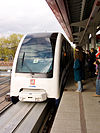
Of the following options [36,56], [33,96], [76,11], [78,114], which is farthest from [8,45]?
[78,114]

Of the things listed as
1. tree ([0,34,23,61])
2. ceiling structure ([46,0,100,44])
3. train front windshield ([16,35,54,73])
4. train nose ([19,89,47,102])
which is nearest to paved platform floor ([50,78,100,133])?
train nose ([19,89,47,102])

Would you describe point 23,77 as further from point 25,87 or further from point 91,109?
point 91,109

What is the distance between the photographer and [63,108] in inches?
156

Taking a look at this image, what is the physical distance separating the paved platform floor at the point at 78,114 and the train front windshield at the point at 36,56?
127 centimetres

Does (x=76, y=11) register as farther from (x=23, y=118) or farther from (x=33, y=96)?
(x=23, y=118)

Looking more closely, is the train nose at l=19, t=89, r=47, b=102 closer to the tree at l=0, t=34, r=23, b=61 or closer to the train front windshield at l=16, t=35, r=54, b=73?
the train front windshield at l=16, t=35, r=54, b=73

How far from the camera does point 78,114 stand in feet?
11.8

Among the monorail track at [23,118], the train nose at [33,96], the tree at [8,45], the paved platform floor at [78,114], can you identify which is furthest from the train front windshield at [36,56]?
the tree at [8,45]

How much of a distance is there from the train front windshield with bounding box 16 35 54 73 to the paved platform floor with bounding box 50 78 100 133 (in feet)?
4.18

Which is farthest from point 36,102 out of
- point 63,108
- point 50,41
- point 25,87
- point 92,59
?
point 92,59

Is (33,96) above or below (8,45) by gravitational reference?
below

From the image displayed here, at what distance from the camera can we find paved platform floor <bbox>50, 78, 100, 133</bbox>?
2.93 meters

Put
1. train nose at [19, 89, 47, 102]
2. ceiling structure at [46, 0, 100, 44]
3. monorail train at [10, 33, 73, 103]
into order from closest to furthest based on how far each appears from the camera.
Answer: train nose at [19, 89, 47, 102] < monorail train at [10, 33, 73, 103] < ceiling structure at [46, 0, 100, 44]

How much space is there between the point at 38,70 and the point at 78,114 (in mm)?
2096
